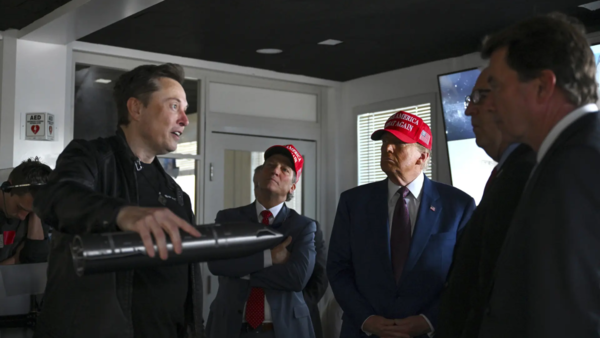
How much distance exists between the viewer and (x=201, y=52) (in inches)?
199

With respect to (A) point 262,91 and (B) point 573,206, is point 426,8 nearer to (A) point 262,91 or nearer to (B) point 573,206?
(A) point 262,91

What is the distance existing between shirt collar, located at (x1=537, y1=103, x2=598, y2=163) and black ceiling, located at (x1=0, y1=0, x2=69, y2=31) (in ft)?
11.2

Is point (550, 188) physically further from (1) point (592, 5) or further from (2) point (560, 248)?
(1) point (592, 5)

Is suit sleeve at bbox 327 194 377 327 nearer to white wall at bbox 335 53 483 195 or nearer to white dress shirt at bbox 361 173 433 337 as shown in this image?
white dress shirt at bbox 361 173 433 337

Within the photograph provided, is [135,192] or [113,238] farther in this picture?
[135,192]

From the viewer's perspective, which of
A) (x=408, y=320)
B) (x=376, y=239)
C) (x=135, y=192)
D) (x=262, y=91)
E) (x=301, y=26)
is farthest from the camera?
(x=262, y=91)

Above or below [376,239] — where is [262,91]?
above

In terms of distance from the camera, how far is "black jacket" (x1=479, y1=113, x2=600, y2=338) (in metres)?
1.11

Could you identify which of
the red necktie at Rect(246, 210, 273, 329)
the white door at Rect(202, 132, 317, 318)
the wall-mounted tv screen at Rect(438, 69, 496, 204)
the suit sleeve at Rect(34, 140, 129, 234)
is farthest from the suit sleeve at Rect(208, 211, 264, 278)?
the white door at Rect(202, 132, 317, 318)

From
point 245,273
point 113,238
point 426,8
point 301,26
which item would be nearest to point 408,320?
point 245,273

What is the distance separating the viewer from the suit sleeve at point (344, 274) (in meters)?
2.42

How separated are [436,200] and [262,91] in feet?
11.4

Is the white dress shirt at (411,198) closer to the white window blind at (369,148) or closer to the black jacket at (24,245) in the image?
the black jacket at (24,245)

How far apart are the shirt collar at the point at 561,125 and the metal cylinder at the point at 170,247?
56cm
